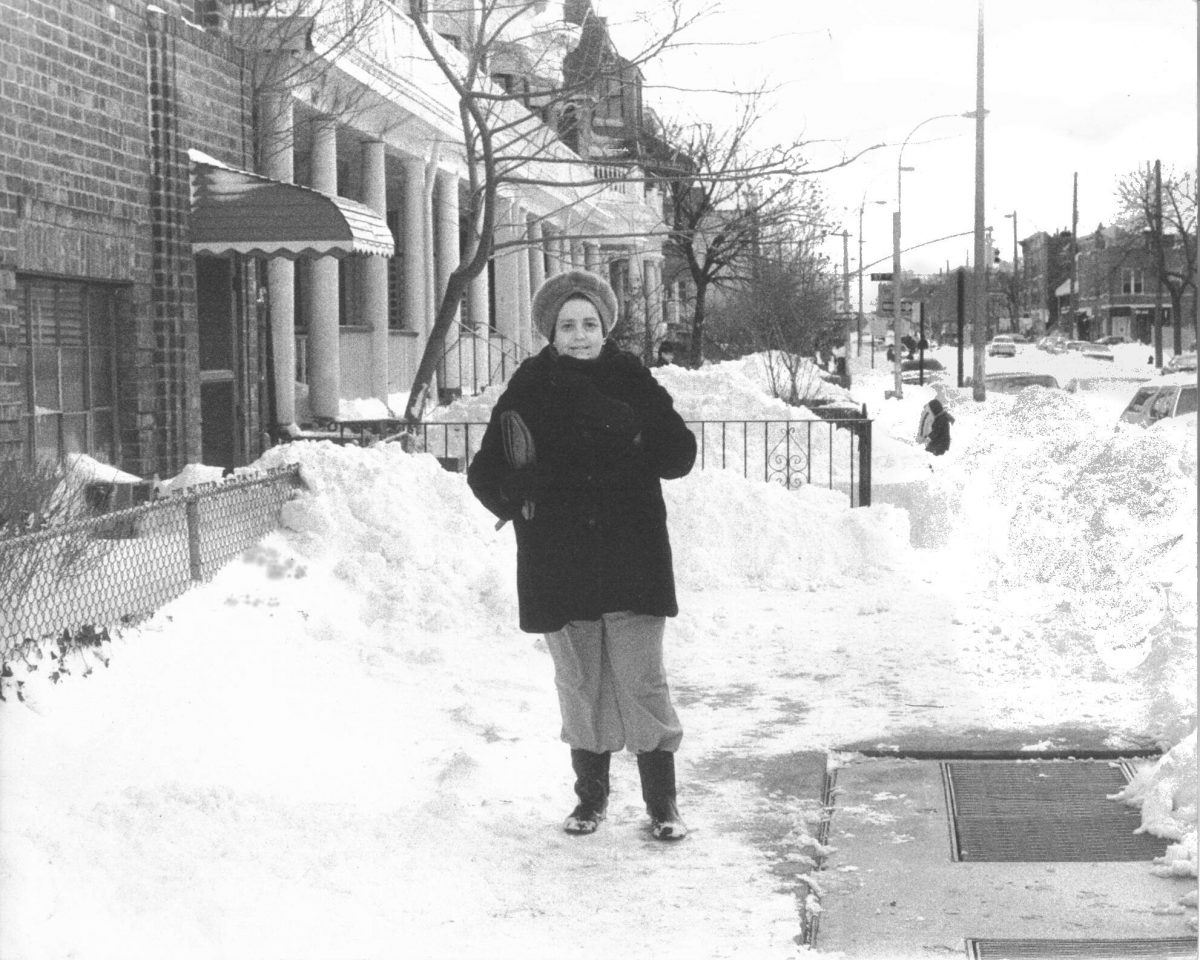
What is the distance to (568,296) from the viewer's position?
5.65 m

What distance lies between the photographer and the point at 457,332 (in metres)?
25.9

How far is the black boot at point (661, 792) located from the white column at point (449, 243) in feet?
64.0

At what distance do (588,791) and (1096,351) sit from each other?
2346 inches

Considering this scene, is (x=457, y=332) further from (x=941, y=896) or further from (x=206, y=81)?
(x=941, y=896)

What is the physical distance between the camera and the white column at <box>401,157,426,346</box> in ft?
77.6

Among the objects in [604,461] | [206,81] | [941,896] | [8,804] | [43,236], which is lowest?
[941,896]

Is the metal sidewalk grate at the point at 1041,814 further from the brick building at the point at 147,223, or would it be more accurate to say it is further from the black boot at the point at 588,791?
the brick building at the point at 147,223

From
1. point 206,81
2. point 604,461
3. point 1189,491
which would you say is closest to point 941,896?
point 604,461

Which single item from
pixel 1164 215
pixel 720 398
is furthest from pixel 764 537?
pixel 1164 215

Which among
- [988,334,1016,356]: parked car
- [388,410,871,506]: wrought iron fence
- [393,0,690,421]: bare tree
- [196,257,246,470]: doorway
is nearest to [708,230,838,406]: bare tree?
[388,410,871,506]: wrought iron fence

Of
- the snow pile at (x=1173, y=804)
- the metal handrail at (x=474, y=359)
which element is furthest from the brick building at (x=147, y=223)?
the metal handrail at (x=474, y=359)

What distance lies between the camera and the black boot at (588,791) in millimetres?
5758

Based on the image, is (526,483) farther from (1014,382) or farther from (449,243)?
(1014,382)

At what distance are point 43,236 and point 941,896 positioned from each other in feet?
20.7
